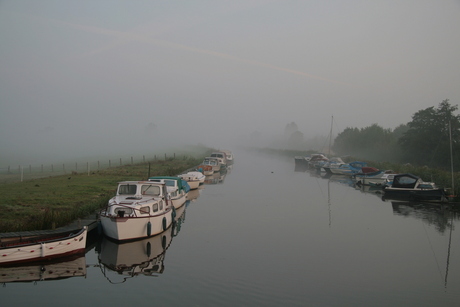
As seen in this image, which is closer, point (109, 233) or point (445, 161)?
point (109, 233)

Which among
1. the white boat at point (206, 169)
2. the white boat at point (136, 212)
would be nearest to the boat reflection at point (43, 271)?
the white boat at point (136, 212)

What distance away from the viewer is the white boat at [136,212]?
61.8 feet

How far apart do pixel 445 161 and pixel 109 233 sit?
56.9m

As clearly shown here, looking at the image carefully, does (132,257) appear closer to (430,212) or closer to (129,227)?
(129,227)

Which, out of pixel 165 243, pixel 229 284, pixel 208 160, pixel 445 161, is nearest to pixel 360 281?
pixel 229 284

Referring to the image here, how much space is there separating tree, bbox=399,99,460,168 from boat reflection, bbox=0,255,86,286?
2317 inches

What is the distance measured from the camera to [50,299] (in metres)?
13.0

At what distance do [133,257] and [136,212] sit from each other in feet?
7.77

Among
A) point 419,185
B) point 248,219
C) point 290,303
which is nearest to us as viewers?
point 290,303

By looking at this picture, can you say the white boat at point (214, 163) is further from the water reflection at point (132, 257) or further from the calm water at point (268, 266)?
the water reflection at point (132, 257)

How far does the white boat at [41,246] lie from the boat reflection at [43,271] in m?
0.24

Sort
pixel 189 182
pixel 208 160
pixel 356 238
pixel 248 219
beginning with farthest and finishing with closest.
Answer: pixel 208 160
pixel 189 182
pixel 248 219
pixel 356 238

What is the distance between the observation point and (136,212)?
1934cm

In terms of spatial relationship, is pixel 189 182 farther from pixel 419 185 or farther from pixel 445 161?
pixel 445 161
